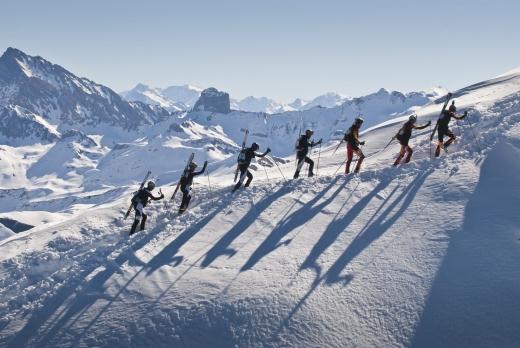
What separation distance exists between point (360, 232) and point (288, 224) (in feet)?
9.42

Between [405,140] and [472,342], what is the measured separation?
12.4 metres

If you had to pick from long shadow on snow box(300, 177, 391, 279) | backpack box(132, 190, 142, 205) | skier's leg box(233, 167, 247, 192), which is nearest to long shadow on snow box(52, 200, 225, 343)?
backpack box(132, 190, 142, 205)

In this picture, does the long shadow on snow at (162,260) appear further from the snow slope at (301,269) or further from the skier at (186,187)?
the skier at (186,187)

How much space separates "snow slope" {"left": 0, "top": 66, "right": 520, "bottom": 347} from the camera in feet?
41.1

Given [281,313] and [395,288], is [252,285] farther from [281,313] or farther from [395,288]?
[395,288]

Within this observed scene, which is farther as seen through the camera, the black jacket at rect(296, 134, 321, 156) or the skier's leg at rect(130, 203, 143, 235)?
the black jacket at rect(296, 134, 321, 156)

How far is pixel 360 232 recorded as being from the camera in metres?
16.7

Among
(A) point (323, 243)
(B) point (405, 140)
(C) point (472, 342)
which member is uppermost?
(B) point (405, 140)

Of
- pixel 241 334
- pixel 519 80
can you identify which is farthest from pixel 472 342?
pixel 519 80

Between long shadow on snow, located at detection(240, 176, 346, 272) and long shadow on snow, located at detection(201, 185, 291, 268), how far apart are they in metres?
1.03

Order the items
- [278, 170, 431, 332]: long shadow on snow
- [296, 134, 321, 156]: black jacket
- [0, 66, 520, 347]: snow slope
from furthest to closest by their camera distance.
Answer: [296, 134, 321, 156]: black jacket → [278, 170, 431, 332]: long shadow on snow → [0, 66, 520, 347]: snow slope

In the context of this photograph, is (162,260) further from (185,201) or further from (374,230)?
(374,230)

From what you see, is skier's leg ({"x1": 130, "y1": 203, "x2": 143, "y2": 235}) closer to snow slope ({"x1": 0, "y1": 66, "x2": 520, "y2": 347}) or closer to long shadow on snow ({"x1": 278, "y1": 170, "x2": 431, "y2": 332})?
snow slope ({"x1": 0, "y1": 66, "x2": 520, "y2": 347})

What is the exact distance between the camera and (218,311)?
13312mm
